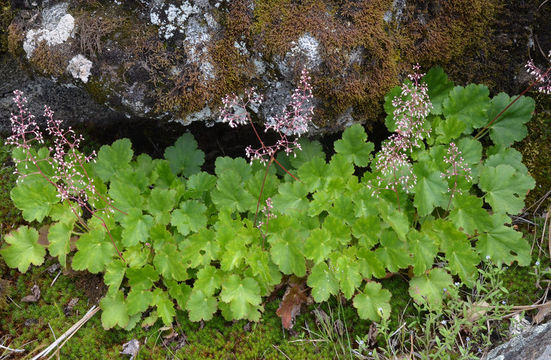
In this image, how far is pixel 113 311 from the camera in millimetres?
2812

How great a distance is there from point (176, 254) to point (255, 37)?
142 centimetres

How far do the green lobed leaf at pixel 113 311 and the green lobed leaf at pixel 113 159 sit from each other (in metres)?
0.81

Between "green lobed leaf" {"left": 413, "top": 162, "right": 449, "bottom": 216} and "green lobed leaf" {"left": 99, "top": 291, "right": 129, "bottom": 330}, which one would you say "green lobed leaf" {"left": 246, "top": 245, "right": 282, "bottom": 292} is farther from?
"green lobed leaf" {"left": 413, "top": 162, "right": 449, "bottom": 216}

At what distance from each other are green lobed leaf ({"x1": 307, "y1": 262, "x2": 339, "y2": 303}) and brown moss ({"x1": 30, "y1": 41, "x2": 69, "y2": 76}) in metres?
2.03

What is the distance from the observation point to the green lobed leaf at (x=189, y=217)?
283 centimetres

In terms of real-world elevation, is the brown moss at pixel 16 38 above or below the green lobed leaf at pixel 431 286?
above

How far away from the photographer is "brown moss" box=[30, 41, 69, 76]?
282 cm

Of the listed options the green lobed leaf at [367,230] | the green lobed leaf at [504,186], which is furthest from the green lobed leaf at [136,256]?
the green lobed leaf at [504,186]

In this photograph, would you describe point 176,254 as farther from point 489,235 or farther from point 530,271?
point 530,271

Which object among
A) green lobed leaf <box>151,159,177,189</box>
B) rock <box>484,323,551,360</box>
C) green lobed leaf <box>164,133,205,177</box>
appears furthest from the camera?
green lobed leaf <box>164,133,205,177</box>

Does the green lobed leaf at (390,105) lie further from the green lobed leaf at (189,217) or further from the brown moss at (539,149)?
the green lobed leaf at (189,217)

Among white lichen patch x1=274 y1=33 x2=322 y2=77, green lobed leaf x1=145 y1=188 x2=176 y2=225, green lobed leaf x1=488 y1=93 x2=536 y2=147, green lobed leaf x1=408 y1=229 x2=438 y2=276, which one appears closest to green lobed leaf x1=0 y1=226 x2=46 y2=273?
green lobed leaf x1=145 y1=188 x2=176 y2=225

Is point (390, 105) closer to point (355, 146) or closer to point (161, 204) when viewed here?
point (355, 146)

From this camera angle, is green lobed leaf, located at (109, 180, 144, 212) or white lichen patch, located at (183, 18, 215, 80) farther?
green lobed leaf, located at (109, 180, 144, 212)
